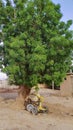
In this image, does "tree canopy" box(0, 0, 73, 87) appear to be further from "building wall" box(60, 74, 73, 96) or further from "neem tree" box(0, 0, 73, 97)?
"building wall" box(60, 74, 73, 96)

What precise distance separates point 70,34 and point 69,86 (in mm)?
16846

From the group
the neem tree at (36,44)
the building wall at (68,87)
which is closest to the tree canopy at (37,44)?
the neem tree at (36,44)

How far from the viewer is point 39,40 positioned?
1805cm

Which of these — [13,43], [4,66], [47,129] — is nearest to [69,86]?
[4,66]

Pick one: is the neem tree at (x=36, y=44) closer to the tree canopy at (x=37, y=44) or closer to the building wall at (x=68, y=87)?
the tree canopy at (x=37, y=44)

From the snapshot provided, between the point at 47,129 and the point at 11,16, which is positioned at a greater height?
the point at 11,16

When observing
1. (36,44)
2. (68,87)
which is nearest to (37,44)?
(36,44)

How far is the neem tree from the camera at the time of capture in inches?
672

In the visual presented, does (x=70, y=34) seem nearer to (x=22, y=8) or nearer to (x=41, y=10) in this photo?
(x=41, y=10)

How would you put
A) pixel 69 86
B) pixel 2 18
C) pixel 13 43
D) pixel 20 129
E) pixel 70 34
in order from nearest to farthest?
pixel 20 129 < pixel 13 43 < pixel 70 34 < pixel 2 18 < pixel 69 86

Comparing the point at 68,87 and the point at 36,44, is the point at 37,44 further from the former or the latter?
the point at 68,87

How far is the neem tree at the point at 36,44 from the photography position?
1708cm

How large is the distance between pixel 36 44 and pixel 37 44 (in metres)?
0.08

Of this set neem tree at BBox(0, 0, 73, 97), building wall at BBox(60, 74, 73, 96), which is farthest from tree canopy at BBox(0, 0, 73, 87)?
building wall at BBox(60, 74, 73, 96)
